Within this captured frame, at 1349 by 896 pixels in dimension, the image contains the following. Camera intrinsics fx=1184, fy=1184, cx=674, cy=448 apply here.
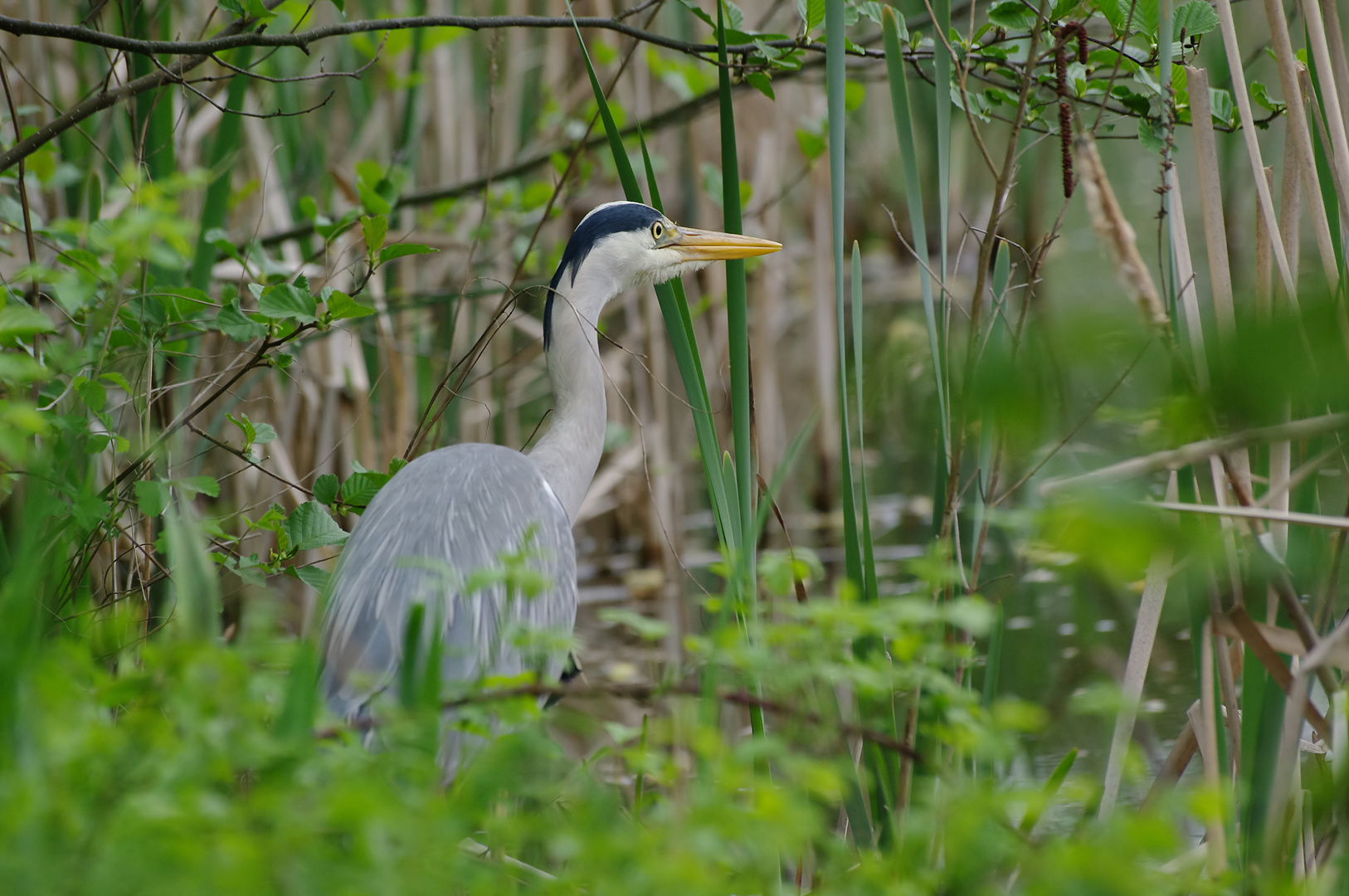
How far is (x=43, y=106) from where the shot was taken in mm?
2803

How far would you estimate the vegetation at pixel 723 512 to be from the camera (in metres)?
0.81

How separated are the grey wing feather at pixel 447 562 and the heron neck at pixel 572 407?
0.61 ft

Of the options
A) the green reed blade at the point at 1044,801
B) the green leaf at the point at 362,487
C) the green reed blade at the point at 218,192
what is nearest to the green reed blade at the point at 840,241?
the green reed blade at the point at 1044,801

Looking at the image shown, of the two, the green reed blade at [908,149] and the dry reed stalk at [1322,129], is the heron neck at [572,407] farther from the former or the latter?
the dry reed stalk at [1322,129]

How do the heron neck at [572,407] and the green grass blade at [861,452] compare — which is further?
the heron neck at [572,407]

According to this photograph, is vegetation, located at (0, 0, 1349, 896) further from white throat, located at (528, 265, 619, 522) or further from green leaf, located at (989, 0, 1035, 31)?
white throat, located at (528, 265, 619, 522)

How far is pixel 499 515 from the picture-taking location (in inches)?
78.4

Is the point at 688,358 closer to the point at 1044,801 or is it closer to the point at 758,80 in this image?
the point at 758,80

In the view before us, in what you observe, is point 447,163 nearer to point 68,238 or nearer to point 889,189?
point 68,238

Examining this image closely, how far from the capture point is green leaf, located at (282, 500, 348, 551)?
73.7 inches

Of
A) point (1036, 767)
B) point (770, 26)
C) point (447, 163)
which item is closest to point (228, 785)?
point (1036, 767)

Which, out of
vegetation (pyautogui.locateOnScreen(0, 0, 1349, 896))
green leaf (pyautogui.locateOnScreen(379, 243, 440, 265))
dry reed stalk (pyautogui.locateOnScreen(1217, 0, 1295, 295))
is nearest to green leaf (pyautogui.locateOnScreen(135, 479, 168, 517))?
vegetation (pyautogui.locateOnScreen(0, 0, 1349, 896))

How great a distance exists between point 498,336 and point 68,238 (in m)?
2.47

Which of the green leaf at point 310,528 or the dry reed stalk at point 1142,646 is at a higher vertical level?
the green leaf at point 310,528
